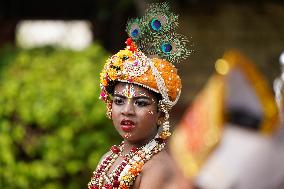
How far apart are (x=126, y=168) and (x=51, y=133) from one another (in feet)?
9.35

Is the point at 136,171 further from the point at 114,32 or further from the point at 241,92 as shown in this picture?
the point at 114,32

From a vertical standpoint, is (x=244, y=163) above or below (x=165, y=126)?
below

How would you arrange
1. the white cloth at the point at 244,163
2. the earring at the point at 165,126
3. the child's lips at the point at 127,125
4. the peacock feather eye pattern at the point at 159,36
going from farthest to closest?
the peacock feather eye pattern at the point at 159,36 < the earring at the point at 165,126 < the child's lips at the point at 127,125 < the white cloth at the point at 244,163

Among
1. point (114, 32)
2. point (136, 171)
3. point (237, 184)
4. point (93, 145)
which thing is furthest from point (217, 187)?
point (114, 32)

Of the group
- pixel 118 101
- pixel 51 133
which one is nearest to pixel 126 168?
pixel 118 101

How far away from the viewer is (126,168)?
131 inches

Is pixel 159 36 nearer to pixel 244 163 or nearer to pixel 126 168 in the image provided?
pixel 126 168

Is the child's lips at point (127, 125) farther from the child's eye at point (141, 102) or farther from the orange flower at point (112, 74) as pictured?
the orange flower at point (112, 74)

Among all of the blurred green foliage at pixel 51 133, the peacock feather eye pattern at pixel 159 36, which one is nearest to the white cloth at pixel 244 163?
the peacock feather eye pattern at pixel 159 36

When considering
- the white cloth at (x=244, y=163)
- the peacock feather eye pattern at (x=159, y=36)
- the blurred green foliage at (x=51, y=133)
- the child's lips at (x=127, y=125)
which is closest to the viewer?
the white cloth at (x=244, y=163)

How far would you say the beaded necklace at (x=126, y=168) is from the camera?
3.28 meters

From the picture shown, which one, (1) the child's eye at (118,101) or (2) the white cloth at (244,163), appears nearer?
(2) the white cloth at (244,163)

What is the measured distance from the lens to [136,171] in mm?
3275

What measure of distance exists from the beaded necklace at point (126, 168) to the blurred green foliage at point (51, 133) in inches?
97.1
